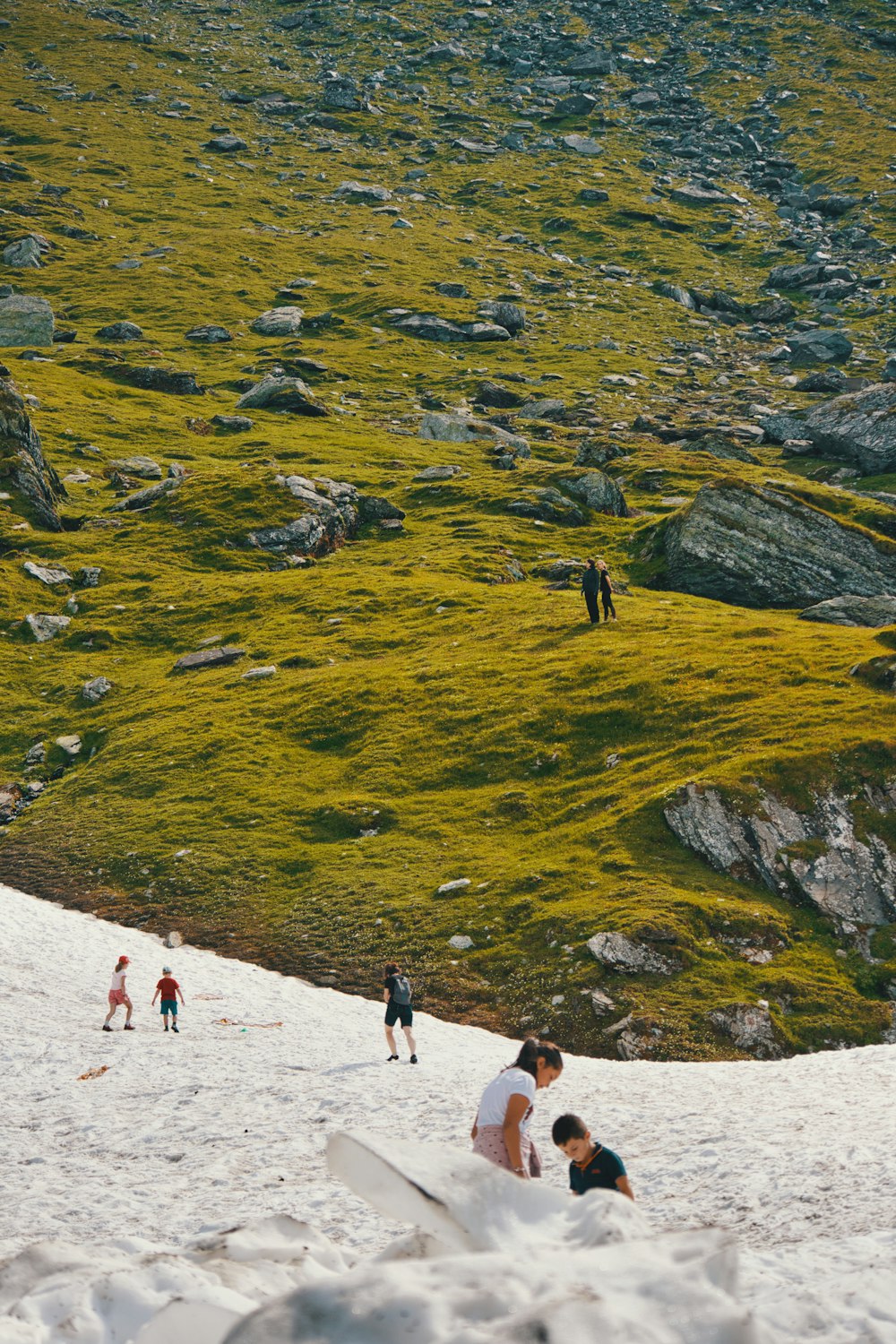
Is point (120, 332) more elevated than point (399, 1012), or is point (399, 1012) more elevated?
point (399, 1012)

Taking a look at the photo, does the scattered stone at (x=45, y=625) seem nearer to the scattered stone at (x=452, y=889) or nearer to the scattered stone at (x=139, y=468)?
the scattered stone at (x=139, y=468)

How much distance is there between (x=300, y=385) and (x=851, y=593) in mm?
73225

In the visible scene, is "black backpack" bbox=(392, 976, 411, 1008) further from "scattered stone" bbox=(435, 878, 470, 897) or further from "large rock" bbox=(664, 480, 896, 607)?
"large rock" bbox=(664, 480, 896, 607)

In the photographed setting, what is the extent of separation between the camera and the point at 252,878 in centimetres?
4262

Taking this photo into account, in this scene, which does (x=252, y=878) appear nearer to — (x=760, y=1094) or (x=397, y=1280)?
(x=760, y=1094)

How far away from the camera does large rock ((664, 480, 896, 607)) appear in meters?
71.4

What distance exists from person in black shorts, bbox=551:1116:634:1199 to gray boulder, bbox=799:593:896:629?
55622mm

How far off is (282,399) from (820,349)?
284 ft

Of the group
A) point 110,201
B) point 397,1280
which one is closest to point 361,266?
point 110,201

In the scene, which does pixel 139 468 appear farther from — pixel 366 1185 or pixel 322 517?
pixel 366 1185

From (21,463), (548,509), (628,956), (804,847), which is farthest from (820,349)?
(628,956)

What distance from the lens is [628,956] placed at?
3269 centimetres

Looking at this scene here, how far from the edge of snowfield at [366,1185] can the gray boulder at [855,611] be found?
1575 inches

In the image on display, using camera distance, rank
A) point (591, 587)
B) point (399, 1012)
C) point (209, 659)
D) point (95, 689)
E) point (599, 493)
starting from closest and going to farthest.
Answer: point (399, 1012) → point (591, 587) → point (95, 689) → point (209, 659) → point (599, 493)
